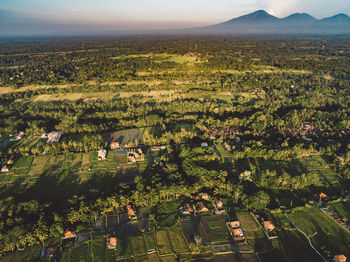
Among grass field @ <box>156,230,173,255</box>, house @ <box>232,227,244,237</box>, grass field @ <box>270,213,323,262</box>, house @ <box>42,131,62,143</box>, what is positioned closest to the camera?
grass field @ <box>270,213,323,262</box>

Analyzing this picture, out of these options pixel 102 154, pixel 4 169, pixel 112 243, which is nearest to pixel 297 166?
pixel 112 243

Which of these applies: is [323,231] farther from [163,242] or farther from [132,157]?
[132,157]

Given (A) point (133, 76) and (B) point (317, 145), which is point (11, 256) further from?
(A) point (133, 76)

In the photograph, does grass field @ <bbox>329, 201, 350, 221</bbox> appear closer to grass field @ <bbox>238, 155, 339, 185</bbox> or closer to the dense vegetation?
the dense vegetation

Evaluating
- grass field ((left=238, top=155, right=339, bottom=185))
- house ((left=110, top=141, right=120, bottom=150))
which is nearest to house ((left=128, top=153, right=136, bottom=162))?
house ((left=110, top=141, right=120, bottom=150))

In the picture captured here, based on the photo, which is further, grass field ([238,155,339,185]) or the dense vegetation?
grass field ([238,155,339,185])

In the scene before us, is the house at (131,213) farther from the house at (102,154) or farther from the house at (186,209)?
the house at (102,154)

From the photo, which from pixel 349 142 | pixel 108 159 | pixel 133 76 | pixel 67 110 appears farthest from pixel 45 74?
pixel 349 142

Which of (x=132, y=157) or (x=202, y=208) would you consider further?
(x=132, y=157)
